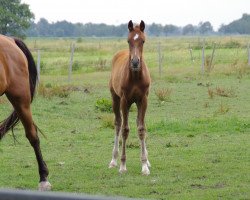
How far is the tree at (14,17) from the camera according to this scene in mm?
53312

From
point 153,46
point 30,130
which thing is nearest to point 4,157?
point 30,130

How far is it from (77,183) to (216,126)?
613 centimetres

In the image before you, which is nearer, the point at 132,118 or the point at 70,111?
the point at 132,118

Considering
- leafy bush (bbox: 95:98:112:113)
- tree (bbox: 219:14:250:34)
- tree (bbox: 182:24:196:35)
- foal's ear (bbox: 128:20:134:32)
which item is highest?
foal's ear (bbox: 128:20:134:32)

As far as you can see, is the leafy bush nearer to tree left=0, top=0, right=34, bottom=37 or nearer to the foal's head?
the foal's head

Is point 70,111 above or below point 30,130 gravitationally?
below

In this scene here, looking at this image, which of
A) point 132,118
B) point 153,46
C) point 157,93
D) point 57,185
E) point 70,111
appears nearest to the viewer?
point 57,185

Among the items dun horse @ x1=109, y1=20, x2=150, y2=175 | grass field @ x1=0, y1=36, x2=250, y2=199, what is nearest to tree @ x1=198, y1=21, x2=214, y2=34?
grass field @ x1=0, y1=36, x2=250, y2=199

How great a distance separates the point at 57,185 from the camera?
8523 millimetres

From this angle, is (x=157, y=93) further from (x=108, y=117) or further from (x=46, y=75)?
(x=46, y=75)

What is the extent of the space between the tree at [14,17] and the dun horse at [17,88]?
44744 mm

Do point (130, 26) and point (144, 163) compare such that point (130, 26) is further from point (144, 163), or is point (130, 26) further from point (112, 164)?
point (112, 164)

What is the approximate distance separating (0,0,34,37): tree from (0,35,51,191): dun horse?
147 feet

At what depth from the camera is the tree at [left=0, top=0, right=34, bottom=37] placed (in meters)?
53.3
